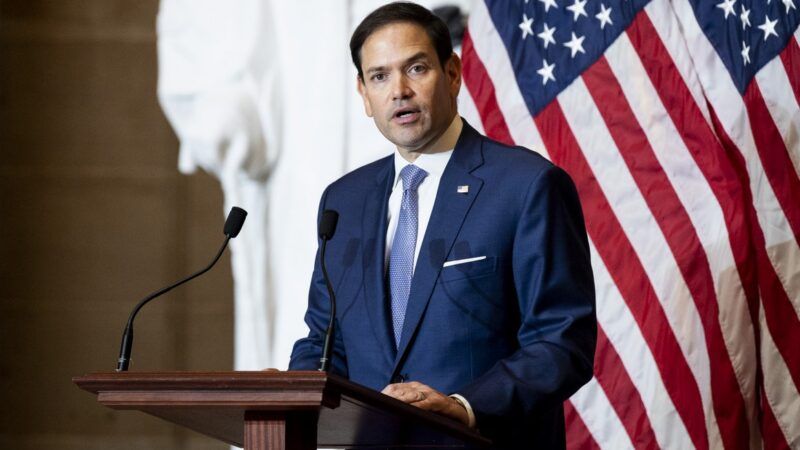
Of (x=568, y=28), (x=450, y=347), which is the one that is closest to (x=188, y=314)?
(x=568, y=28)

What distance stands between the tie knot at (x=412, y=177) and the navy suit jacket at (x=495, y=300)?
0.09 meters

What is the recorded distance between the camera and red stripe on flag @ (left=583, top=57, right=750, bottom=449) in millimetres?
A: 3832

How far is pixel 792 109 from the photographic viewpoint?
399 centimetres

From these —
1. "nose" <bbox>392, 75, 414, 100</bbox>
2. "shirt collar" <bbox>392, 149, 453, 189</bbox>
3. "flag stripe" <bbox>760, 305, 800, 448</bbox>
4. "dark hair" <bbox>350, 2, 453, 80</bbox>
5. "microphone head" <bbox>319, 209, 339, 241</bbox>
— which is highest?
"dark hair" <bbox>350, 2, 453, 80</bbox>

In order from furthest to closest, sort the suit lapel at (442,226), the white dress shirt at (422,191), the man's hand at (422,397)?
the white dress shirt at (422,191) < the suit lapel at (442,226) < the man's hand at (422,397)

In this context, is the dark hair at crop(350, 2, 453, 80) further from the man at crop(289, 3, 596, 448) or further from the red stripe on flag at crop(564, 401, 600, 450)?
the red stripe on flag at crop(564, 401, 600, 450)

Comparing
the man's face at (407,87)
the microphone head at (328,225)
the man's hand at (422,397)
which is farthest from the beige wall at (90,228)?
the man's hand at (422,397)

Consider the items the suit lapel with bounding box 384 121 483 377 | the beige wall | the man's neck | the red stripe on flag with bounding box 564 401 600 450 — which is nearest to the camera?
the suit lapel with bounding box 384 121 483 377

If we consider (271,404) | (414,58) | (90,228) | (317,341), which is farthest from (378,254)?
(90,228)

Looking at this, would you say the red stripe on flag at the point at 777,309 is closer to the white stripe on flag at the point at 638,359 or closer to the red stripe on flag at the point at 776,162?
the red stripe on flag at the point at 776,162

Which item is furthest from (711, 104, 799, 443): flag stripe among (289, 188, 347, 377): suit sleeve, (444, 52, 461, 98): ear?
(289, 188, 347, 377): suit sleeve

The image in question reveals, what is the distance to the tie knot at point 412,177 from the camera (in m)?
2.65

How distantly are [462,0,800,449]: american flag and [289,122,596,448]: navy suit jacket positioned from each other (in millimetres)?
1459

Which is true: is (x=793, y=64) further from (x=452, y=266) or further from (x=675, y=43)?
(x=452, y=266)
